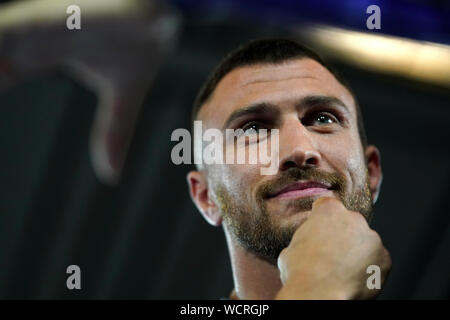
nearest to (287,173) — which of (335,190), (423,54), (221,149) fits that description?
(335,190)

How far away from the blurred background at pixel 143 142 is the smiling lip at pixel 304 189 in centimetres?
99

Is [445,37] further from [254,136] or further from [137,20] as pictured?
[137,20]

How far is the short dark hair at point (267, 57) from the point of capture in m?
1.30

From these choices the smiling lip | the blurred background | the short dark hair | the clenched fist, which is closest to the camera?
the clenched fist

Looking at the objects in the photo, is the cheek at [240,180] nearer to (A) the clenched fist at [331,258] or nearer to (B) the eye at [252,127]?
(B) the eye at [252,127]

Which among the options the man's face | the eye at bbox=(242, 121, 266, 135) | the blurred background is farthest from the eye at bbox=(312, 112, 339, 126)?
the blurred background

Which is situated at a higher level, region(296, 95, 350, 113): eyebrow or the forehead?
the forehead

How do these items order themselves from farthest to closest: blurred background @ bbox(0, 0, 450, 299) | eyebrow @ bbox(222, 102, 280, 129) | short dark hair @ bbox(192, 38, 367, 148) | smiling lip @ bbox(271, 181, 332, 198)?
blurred background @ bbox(0, 0, 450, 299) → short dark hair @ bbox(192, 38, 367, 148) → eyebrow @ bbox(222, 102, 280, 129) → smiling lip @ bbox(271, 181, 332, 198)

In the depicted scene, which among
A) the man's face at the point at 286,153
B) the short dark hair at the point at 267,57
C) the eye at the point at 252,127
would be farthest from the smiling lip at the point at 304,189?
the short dark hair at the point at 267,57

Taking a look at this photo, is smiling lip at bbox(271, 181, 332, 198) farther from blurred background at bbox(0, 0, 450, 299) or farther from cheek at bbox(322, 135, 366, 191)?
blurred background at bbox(0, 0, 450, 299)

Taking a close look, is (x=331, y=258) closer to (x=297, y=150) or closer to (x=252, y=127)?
(x=297, y=150)

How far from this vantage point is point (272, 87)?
1.20 meters

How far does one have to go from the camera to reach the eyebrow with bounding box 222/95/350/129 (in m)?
1.15

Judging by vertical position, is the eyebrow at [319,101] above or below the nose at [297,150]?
above
